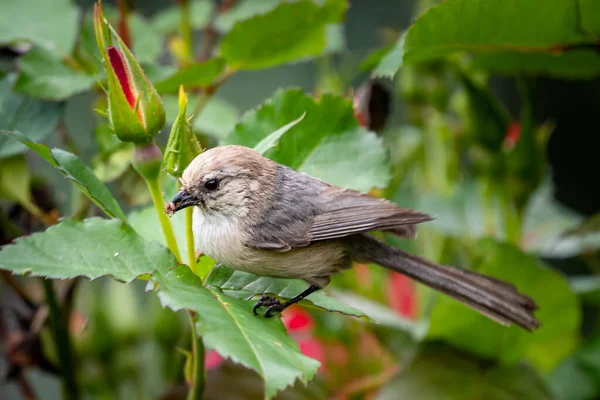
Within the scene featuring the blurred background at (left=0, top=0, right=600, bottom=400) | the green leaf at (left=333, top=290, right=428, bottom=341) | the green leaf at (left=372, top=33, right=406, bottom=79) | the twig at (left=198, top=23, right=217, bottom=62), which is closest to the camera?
the green leaf at (left=372, top=33, right=406, bottom=79)

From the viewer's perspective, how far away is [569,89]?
192 centimetres

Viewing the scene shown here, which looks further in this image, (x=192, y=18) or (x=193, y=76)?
(x=192, y=18)

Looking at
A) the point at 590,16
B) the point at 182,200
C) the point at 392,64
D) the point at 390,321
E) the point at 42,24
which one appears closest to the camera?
the point at 182,200

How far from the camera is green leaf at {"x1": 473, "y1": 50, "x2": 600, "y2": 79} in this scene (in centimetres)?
96

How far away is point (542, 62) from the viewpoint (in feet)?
3.21

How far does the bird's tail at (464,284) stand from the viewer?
0.73 metres

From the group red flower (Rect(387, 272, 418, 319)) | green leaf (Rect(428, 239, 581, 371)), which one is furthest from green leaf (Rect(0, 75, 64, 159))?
red flower (Rect(387, 272, 418, 319))

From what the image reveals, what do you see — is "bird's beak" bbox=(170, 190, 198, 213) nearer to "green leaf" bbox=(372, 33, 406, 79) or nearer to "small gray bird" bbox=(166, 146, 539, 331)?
"small gray bird" bbox=(166, 146, 539, 331)

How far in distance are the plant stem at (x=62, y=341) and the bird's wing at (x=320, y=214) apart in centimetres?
35

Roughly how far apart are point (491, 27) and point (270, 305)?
482mm

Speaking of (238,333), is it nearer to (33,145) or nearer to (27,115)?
(33,145)

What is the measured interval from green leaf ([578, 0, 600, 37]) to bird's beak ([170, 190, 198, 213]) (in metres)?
0.59

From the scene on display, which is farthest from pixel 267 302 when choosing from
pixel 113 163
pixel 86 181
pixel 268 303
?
pixel 113 163

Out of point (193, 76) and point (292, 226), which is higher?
point (193, 76)
